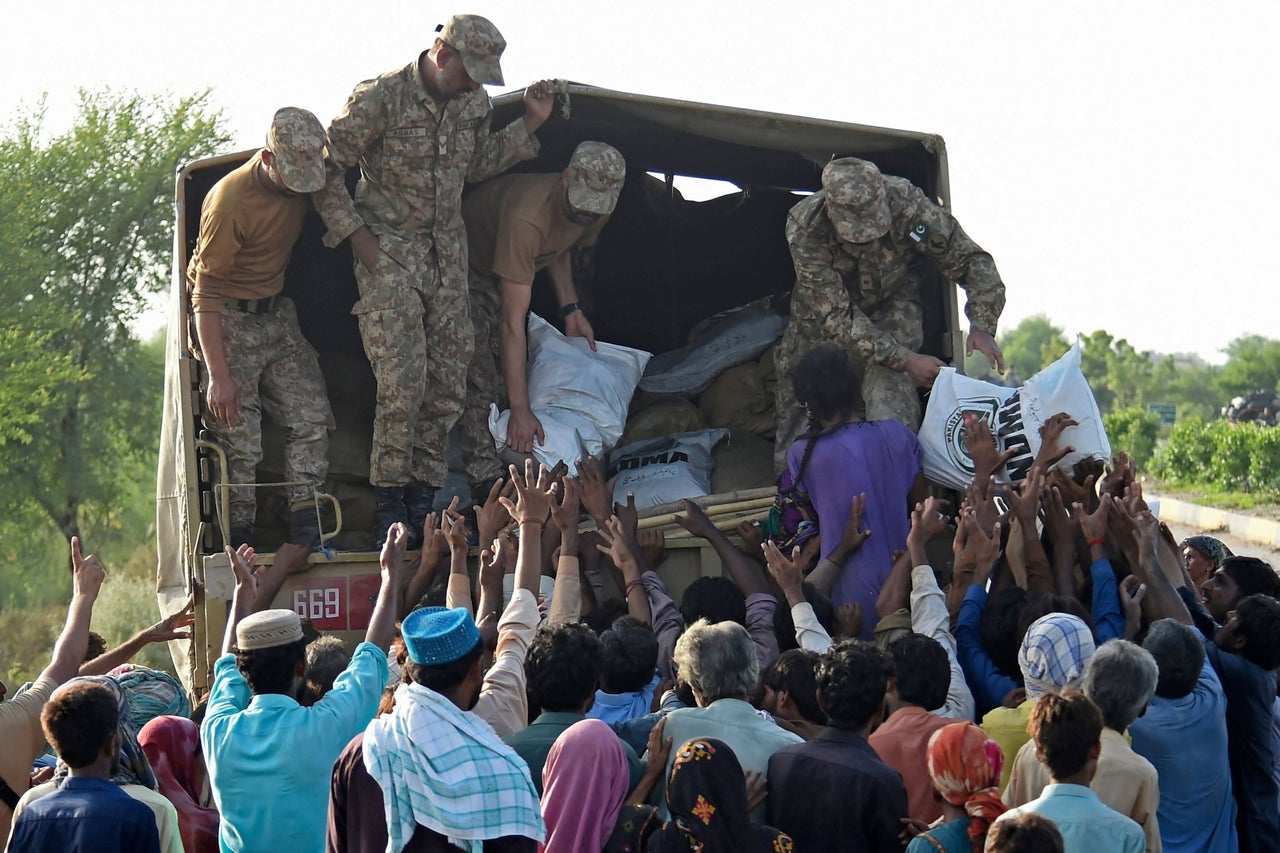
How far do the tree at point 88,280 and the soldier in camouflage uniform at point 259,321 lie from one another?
11825 mm

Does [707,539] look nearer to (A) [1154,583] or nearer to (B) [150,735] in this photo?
(A) [1154,583]

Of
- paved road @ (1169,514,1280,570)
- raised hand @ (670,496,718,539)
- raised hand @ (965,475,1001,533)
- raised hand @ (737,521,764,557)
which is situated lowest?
paved road @ (1169,514,1280,570)

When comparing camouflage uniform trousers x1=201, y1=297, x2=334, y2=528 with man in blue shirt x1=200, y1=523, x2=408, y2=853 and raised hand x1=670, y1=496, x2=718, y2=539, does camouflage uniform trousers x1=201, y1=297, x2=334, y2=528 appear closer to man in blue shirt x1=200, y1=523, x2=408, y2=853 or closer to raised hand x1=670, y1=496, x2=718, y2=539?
raised hand x1=670, y1=496, x2=718, y2=539

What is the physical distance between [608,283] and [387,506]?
1991mm

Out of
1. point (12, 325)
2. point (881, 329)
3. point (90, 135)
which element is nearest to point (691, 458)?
point (881, 329)

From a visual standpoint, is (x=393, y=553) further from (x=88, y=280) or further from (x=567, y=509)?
(x=88, y=280)

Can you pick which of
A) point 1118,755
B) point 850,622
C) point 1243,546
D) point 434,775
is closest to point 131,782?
point 434,775

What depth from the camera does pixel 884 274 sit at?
6270 mm

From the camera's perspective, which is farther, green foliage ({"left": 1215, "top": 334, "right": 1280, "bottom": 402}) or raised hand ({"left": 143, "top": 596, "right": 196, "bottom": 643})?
green foliage ({"left": 1215, "top": 334, "right": 1280, "bottom": 402})

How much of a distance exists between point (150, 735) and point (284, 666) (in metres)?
0.68

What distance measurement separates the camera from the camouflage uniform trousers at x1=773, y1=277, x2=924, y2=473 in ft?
20.1

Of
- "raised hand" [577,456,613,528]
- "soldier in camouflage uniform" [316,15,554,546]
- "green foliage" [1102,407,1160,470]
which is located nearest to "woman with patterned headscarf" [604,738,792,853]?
"raised hand" [577,456,613,528]

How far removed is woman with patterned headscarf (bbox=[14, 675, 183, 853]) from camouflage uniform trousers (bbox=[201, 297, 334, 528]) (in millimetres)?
2510

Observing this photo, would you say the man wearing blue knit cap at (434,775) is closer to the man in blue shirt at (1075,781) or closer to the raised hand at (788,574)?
the man in blue shirt at (1075,781)
